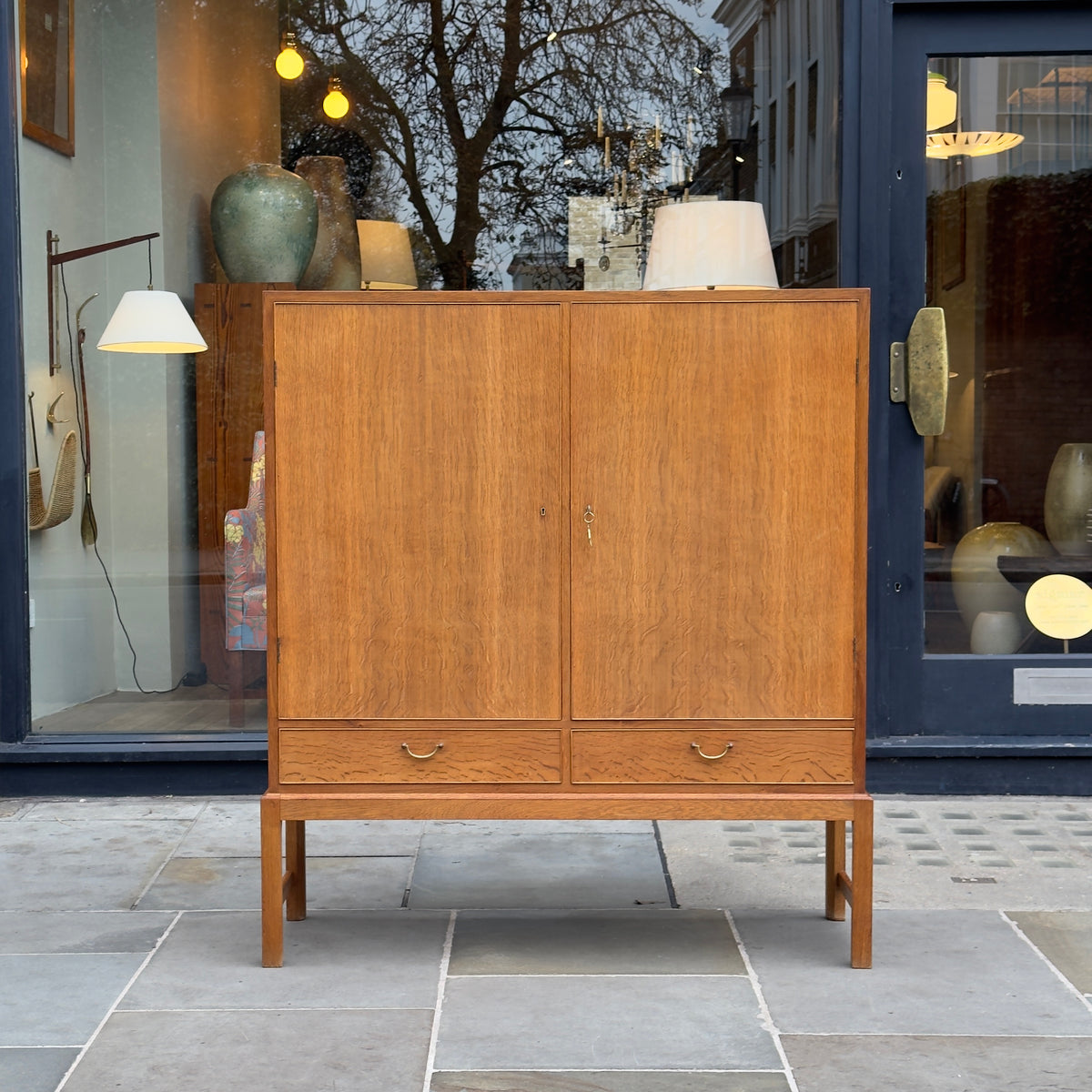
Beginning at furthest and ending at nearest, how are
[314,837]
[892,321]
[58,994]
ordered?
[892,321], [314,837], [58,994]

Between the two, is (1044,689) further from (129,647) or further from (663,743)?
(129,647)

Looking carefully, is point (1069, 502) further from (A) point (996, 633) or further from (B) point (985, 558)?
(A) point (996, 633)

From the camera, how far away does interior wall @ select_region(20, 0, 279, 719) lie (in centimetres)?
552

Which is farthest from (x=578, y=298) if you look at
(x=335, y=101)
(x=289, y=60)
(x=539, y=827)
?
(x=289, y=60)

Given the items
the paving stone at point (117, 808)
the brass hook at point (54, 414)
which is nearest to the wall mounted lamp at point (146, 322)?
the brass hook at point (54, 414)

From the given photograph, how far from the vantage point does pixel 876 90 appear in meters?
5.25

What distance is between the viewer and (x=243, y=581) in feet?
18.2

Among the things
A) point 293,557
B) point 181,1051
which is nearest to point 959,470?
point 293,557

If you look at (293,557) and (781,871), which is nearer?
(293,557)

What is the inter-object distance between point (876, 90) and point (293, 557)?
10.2 feet

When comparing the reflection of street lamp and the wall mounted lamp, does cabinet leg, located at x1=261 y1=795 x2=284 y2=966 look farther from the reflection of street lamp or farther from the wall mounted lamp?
the reflection of street lamp

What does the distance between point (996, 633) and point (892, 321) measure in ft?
4.24

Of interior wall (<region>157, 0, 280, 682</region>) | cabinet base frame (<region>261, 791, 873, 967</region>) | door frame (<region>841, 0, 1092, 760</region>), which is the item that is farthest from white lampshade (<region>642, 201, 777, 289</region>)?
interior wall (<region>157, 0, 280, 682</region>)

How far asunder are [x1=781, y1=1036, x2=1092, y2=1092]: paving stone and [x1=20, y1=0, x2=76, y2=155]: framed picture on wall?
4428mm
